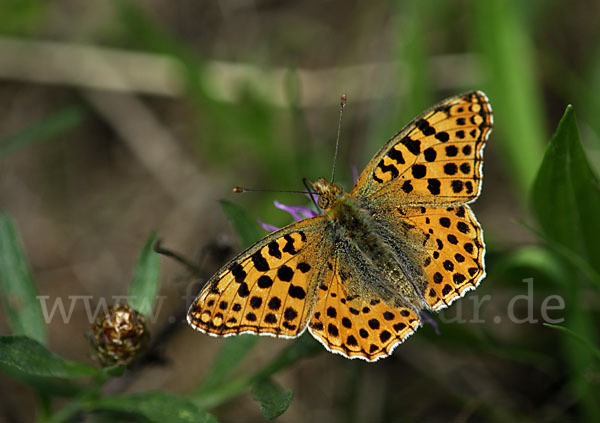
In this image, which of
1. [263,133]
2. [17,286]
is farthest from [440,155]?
[263,133]

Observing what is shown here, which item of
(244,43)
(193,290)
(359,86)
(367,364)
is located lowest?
(367,364)

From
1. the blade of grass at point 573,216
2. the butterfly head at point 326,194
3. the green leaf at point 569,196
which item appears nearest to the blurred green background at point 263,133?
the blade of grass at point 573,216

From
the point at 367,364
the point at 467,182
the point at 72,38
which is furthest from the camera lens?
the point at 72,38

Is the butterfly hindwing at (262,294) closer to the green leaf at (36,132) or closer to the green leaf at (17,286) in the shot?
the green leaf at (17,286)

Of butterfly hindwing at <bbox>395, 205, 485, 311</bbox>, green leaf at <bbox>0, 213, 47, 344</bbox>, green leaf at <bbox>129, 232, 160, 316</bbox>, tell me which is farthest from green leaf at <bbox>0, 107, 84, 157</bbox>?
butterfly hindwing at <bbox>395, 205, 485, 311</bbox>

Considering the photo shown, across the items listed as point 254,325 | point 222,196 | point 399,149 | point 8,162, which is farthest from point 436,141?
point 8,162

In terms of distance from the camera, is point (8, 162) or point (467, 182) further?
point (8, 162)

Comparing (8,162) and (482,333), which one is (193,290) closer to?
(482,333)
